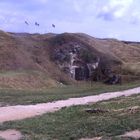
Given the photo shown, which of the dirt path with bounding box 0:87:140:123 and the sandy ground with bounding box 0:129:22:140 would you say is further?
the dirt path with bounding box 0:87:140:123

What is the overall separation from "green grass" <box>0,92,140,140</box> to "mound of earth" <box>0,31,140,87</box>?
32.3 metres

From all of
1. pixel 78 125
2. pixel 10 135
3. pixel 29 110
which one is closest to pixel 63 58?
pixel 29 110

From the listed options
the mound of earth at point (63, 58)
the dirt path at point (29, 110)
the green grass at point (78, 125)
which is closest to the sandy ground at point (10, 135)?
the green grass at point (78, 125)

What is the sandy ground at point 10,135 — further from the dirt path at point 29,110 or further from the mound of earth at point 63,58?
the mound of earth at point 63,58

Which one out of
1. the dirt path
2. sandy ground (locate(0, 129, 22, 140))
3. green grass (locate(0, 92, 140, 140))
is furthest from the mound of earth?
sandy ground (locate(0, 129, 22, 140))

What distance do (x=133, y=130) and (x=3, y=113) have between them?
9736mm

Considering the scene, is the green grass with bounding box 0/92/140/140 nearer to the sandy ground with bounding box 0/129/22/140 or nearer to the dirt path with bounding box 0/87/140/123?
the sandy ground with bounding box 0/129/22/140

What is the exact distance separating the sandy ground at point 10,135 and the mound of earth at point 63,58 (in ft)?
115

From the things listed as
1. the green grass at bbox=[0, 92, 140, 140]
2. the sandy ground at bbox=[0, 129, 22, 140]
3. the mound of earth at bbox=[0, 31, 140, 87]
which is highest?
the mound of earth at bbox=[0, 31, 140, 87]

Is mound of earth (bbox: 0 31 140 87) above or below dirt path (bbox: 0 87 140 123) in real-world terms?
above

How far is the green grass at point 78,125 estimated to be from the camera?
1806cm

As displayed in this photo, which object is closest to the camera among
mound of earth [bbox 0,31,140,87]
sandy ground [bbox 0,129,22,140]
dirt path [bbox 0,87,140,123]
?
sandy ground [bbox 0,129,22,140]

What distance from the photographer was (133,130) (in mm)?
17844

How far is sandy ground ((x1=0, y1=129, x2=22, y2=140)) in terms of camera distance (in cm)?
1849
